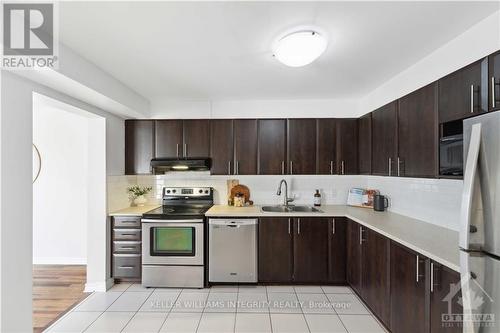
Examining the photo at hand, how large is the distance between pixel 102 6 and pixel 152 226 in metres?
2.40

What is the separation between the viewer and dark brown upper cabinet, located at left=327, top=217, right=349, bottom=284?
3.17 m

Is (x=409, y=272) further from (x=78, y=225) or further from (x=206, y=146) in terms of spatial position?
(x=78, y=225)

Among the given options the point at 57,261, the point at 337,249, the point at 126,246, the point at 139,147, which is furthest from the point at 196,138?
the point at 57,261

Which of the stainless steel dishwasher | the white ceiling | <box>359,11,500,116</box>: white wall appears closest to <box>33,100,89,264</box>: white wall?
the white ceiling

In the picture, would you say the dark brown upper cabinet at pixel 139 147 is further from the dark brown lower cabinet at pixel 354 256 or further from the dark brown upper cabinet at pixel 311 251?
the dark brown lower cabinet at pixel 354 256

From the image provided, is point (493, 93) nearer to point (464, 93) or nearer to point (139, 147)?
point (464, 93)

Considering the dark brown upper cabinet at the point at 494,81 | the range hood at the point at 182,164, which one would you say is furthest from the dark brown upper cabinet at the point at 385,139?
the range hood at the point at 182,164

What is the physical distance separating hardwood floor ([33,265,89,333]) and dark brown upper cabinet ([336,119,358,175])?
11.9 ft

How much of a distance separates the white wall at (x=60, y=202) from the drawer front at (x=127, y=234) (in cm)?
105

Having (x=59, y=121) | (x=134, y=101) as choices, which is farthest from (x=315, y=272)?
(x=59, y=121)

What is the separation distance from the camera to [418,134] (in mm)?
2160

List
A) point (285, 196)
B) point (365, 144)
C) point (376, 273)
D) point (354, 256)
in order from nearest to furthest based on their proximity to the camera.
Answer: point (376, 273)
point (354, 256)
point (365, 144)
point (285, 196)

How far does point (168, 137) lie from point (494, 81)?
338 cm

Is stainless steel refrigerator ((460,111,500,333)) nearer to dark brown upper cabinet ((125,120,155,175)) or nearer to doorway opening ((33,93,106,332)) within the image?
dark brown upper cabinet ((125,120,155,175))
